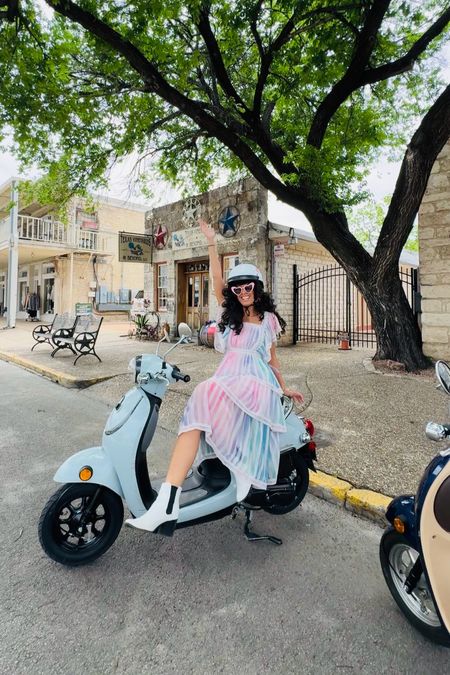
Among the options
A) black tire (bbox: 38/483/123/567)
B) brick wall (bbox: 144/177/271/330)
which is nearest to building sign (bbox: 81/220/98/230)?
brick wall (bbox: 144/177/271/330)

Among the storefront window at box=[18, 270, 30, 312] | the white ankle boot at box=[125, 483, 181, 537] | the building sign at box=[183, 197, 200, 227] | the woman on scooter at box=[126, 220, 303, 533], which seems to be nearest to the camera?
the white ankle boot at box=[125, 483, 181, 537]

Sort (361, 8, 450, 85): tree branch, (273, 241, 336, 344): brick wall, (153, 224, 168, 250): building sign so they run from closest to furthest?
(361, 8, 450, 85): tree branch
(273, 241, 336, 344): brick wall
(153, 224, 168, 250): building sign

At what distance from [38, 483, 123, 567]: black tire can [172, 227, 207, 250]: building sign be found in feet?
35.1

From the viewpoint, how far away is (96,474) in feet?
6.82

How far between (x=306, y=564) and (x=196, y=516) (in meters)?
0.68

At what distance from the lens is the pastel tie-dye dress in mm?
2133

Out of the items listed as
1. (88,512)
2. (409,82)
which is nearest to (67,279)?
(409,82)

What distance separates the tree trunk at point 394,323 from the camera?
730cm

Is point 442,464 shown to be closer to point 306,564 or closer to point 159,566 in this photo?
point 306,564

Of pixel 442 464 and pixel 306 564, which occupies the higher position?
pixel 442 464

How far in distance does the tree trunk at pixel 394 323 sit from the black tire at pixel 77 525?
6464 mm

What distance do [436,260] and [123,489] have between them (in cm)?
739

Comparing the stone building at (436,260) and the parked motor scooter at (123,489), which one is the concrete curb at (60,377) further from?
the stone building at (436,260)

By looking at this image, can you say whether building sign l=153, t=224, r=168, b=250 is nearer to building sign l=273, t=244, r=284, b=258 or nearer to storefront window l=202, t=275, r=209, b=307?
storefront window l=202, t=275, r=209, b=307
